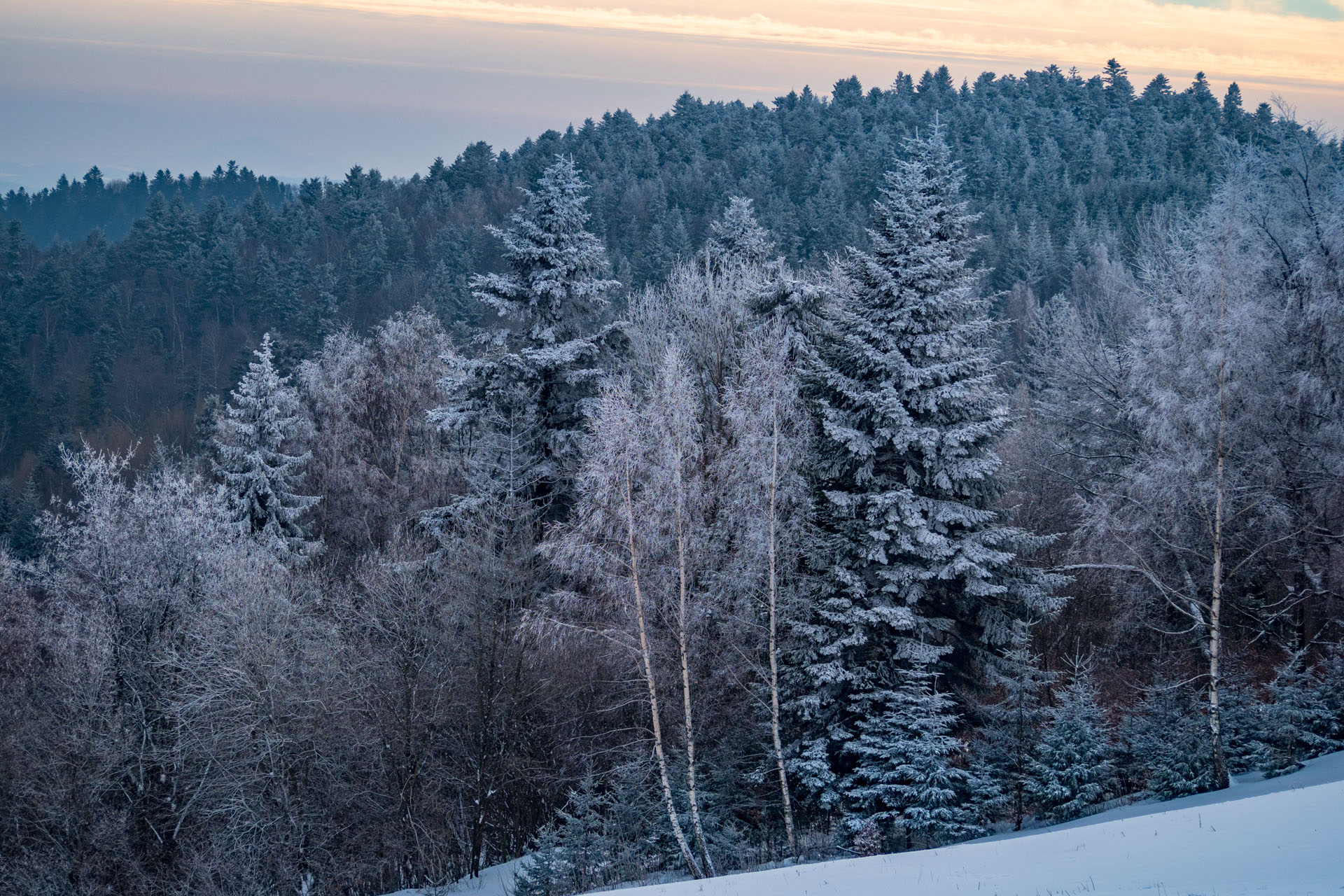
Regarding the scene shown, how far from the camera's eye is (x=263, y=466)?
29609 mm

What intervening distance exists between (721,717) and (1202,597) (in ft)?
39.2

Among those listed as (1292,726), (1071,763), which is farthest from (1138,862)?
(1292,726)

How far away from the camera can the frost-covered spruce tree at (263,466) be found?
29453 mm

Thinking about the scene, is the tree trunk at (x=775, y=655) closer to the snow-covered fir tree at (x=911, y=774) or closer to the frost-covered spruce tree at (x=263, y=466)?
the snow-covered fir tree at (x=911, y=774)

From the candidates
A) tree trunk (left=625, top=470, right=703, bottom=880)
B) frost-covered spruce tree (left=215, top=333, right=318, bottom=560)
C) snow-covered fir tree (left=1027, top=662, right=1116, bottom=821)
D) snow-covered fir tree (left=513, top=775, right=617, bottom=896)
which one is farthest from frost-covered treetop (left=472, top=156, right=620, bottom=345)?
snow-covered fir tree (left=1027, top=662, right=1116, bottom=821)

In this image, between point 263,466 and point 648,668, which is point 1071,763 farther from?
point 263,466

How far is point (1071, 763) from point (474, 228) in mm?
91876

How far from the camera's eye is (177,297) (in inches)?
4259

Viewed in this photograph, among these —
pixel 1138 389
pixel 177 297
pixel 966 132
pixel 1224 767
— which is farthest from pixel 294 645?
pixel 966 132

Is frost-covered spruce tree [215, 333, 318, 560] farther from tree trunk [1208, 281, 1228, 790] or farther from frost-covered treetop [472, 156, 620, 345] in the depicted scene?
tree trunk [1208, 281, 1228, 790]

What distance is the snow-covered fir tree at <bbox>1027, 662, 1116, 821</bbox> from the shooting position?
658 inches

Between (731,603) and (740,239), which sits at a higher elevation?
(740,239)

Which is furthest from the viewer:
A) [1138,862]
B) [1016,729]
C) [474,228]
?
[474,228]

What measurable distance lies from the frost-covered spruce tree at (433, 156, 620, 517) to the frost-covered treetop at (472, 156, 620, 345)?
2cm
